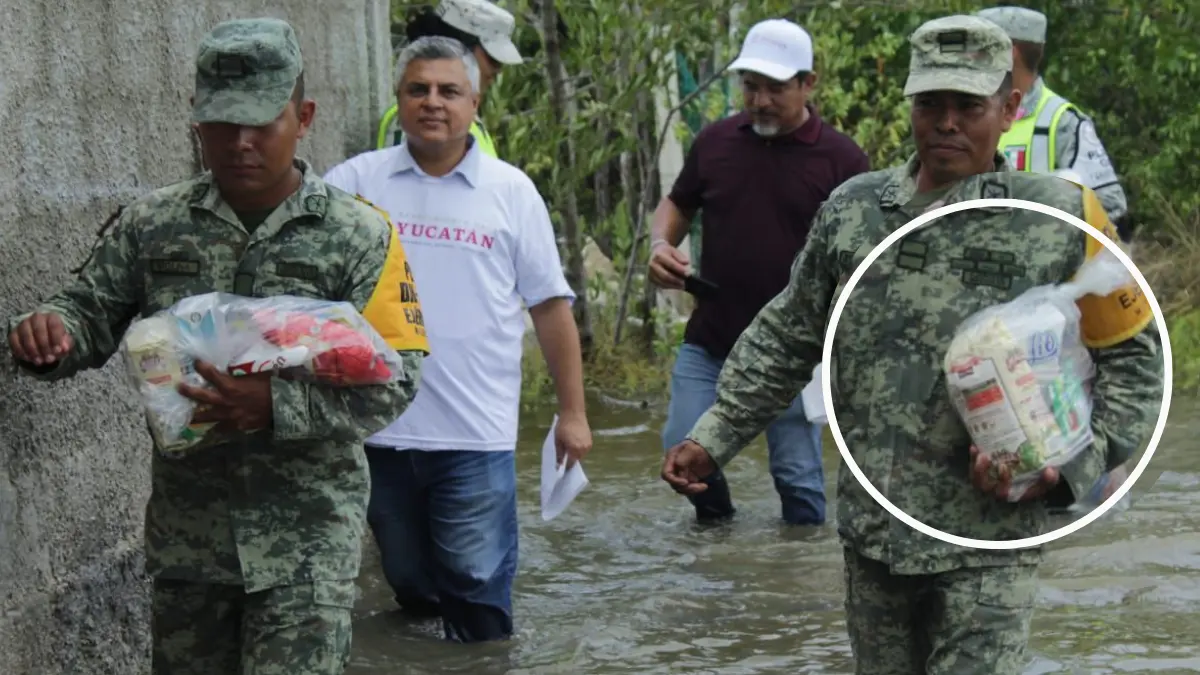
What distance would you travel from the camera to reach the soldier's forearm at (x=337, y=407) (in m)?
4.38

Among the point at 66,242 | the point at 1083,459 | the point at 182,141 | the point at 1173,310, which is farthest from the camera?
the point at 1173,310

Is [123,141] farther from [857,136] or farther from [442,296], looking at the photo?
[857,136]

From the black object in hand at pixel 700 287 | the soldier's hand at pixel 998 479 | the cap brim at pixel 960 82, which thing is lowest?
the black object in hand at pixel 700 287

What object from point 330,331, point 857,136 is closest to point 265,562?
point 330,331

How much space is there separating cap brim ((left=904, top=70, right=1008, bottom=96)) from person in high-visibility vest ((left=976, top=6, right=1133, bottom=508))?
287 cm

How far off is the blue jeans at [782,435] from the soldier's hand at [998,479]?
3.82m

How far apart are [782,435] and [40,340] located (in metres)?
4.38

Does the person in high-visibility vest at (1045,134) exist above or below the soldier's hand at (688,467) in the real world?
above

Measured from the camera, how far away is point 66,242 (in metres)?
5.30

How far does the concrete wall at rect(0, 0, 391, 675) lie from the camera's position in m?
5.00

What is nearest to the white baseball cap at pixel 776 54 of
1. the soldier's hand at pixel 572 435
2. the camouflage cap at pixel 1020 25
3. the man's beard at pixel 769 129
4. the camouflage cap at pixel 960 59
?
the man's beard at pixel 769 129

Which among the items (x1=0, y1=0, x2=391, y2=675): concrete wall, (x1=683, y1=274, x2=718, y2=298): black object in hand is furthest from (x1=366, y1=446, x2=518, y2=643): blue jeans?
(x1=683, y1=274, x2=718, y2=298): black object in hand

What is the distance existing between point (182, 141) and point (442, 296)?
936mm
